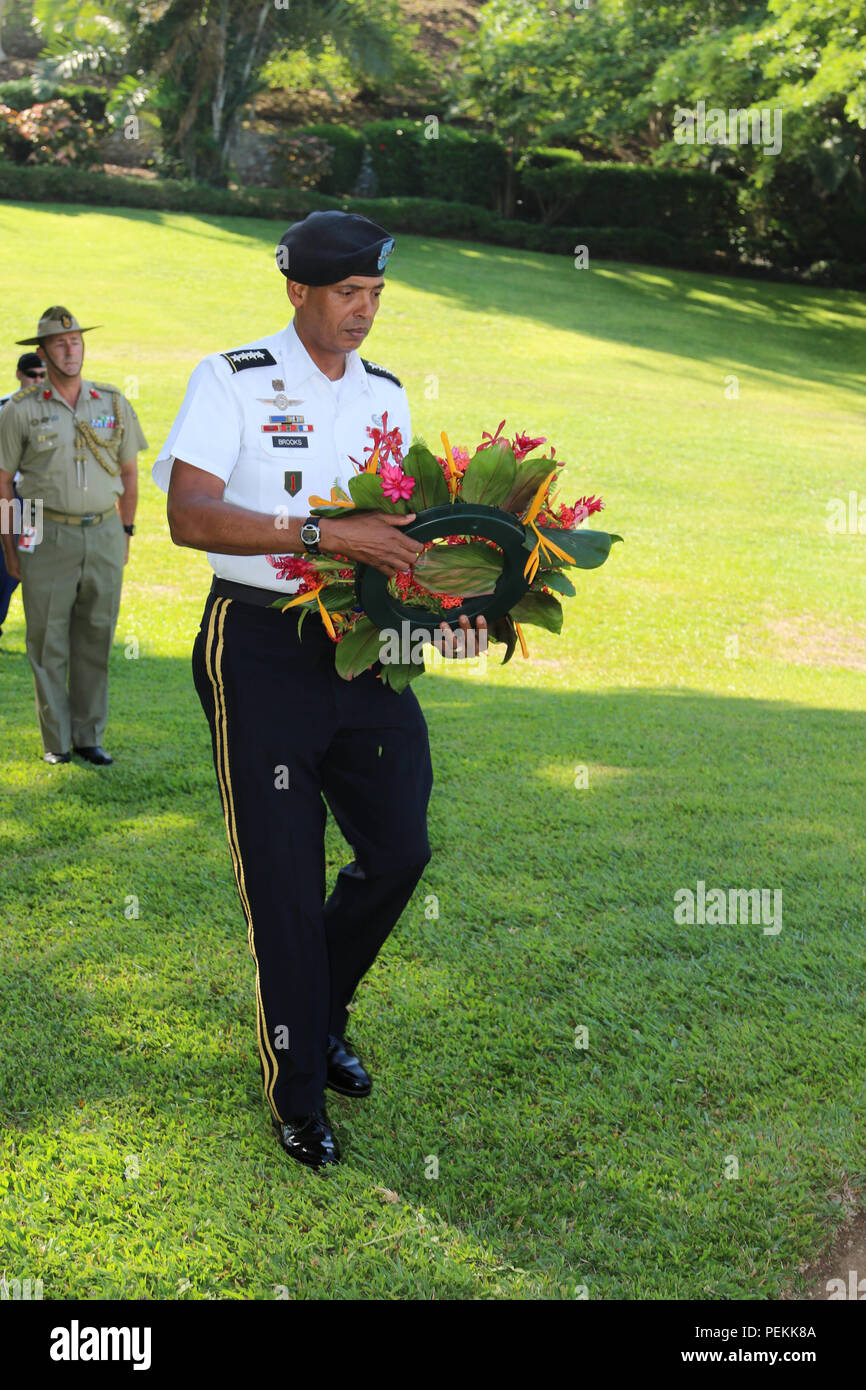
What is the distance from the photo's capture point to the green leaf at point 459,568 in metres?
3.12

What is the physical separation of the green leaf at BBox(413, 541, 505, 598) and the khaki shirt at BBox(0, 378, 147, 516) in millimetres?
3869

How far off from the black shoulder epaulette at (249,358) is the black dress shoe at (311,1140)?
1.99 meters

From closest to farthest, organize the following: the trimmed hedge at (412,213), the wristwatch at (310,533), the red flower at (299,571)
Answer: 1. the wristwatch at (310,533)
2. the red flower at (299,571)
3. the trimmed hedge at (412,213)

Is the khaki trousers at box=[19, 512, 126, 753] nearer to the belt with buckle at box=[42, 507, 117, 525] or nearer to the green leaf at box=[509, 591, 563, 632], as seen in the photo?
the belt with buckle at box=[42, 507, 117, 525]

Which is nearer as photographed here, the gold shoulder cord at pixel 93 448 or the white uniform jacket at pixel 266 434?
the white uniform jacket at pixel 266 434

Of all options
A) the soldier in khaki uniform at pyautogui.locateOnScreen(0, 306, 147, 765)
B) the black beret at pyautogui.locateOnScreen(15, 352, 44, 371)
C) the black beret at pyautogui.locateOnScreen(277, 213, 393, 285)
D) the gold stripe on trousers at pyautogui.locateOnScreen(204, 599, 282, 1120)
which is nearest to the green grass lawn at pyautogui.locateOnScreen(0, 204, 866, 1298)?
the gold stripe on trousers at pyautogui.locateOnScreen(204, 599, 282, 1120)

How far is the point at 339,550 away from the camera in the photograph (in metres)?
2.99

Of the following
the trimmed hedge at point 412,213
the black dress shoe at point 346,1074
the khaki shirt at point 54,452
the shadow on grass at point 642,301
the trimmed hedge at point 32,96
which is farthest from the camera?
the trimmed hedge at point 32,96

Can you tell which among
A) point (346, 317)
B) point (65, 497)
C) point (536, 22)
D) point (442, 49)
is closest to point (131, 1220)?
point (346, 317)

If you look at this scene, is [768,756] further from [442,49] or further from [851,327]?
[442,49]

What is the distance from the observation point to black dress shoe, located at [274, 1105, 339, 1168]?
3.34 metres

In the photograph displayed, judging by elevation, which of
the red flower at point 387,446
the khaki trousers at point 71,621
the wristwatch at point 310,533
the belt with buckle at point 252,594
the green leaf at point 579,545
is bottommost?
the khaki trousers at point 71,621

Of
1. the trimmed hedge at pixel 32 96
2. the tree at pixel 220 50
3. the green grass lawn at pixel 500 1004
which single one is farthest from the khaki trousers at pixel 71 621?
the trimmed hedge at pixel 32 96

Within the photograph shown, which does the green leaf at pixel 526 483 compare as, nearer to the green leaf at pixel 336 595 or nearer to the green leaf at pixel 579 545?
the green leaf at pixel 579 545
